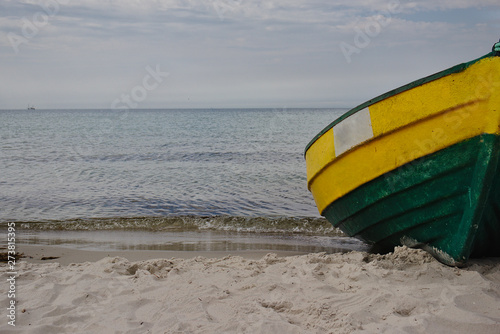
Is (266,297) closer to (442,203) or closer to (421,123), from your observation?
(442,203)

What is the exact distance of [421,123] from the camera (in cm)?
332

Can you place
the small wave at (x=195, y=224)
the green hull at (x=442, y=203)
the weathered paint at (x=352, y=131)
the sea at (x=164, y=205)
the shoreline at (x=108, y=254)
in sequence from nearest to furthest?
the green hull at (x=442, y=203) < the weathered paint at (x=352, y=131) < the shoreline at (x=108, y=254) < the sea at (x=164, y=205) < the small wave at (x=195, y=224)

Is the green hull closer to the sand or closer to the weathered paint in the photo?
the sand

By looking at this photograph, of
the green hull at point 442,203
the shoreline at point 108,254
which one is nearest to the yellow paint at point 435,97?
the green hull at point 442,203

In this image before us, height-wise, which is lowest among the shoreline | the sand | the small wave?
the sand

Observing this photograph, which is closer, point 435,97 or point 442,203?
point 435,97

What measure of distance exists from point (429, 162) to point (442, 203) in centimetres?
36

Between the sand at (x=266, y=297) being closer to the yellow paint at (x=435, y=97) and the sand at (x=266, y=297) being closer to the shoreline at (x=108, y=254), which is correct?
the shoreline at (x=108, y=254)

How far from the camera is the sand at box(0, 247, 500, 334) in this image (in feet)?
8.95

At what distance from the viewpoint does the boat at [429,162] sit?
10.2 feet

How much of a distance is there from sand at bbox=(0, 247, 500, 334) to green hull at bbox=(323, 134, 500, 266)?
0.17 metres

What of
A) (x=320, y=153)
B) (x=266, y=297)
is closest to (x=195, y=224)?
(x=320, y=153)

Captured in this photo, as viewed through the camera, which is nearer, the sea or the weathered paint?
the weathered paint

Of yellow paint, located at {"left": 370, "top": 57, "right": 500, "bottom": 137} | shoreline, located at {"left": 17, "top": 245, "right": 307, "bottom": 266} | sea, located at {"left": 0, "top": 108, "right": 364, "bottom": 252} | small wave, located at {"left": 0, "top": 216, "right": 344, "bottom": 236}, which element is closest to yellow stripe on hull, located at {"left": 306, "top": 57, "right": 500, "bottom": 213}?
yellow paint, located at {"left": 370, "top": 57, "right": 500, "bottom": 137}
